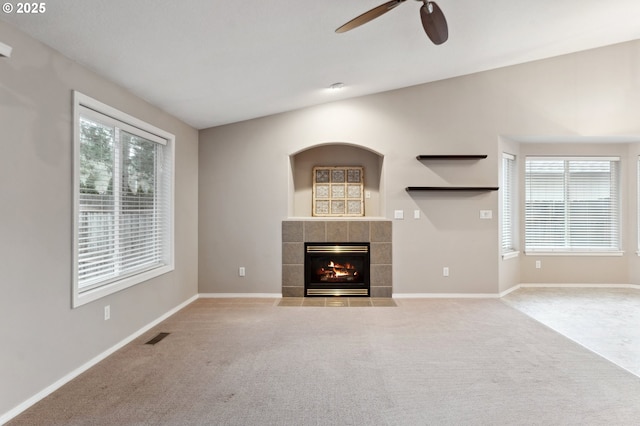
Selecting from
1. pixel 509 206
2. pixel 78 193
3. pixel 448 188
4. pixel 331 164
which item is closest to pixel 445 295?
pixel 448 188

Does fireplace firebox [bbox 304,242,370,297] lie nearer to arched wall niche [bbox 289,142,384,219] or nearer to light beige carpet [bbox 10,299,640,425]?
arched wall niche [bbox 289,142,384,219]

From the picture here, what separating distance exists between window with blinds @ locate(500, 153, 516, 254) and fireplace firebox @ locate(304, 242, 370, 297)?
229cm

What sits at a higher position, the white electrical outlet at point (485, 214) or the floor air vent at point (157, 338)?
the white electrical outlet at point (485, 214)

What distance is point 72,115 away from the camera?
9.13 feet

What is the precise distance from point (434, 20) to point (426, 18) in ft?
0.19

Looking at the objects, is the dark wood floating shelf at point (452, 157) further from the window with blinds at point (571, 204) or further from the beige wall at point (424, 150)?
the window with blinds at point (571, 204)

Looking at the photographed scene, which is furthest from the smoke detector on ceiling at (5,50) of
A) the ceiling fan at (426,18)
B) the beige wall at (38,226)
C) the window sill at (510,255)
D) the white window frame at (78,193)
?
the window sill at (510,255)

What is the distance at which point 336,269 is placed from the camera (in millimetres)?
5488

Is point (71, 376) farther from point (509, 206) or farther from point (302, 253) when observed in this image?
point (509, 206)

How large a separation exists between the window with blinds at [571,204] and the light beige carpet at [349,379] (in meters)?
2.57

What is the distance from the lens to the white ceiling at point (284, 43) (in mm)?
2473

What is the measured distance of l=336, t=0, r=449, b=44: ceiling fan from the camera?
7.88ft

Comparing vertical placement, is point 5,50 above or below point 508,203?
above

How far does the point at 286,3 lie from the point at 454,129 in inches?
136
